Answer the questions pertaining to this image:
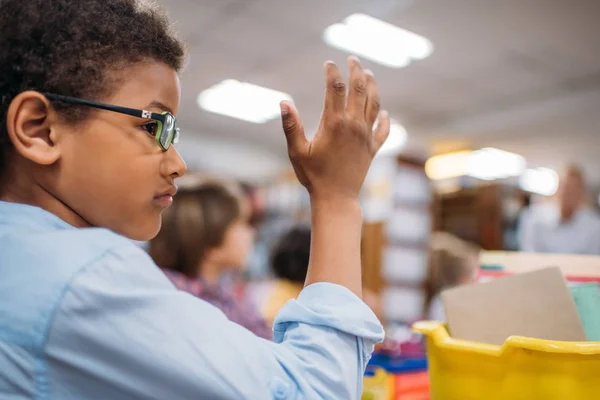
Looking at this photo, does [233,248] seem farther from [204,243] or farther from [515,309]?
[515,309]

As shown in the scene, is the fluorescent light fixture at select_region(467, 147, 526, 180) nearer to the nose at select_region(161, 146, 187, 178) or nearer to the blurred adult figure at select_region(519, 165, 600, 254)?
the blurred adult figure at select_region(519, 165, 600, 254)

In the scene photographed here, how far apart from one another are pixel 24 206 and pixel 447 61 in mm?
4091

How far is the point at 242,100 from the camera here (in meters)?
5.43

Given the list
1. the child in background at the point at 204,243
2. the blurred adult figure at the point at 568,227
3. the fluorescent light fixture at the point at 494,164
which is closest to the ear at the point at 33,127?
the child in background at the point at 204,243

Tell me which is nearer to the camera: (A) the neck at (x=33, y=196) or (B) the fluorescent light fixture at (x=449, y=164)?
(A) the neck at (x=33, y=196)

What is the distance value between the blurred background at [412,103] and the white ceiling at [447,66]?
15 mm

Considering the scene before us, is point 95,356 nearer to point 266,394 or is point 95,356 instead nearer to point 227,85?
point 266,394

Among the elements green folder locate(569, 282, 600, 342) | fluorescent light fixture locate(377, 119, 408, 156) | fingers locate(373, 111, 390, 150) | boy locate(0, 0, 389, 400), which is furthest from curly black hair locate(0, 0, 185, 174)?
fluorescent light fixture locate(377, 119, 408, 156)

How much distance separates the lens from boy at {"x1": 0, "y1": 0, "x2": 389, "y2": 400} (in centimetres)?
44

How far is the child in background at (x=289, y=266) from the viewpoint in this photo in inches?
86.7

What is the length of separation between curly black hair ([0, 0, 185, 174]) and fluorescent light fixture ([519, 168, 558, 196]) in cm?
827

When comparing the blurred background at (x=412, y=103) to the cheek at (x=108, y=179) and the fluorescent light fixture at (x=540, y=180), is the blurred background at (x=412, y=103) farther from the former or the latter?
the cheek at (x=108, y=179)

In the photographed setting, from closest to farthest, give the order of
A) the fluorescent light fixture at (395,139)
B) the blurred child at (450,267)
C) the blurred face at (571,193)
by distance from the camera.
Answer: the blurred child at (450,267) → the blurred face at (571,193) → the fluorescent light fixture at (395,139)

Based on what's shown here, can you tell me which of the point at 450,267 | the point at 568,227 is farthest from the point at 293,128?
the point at 568,227
